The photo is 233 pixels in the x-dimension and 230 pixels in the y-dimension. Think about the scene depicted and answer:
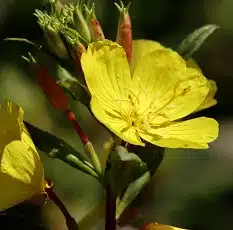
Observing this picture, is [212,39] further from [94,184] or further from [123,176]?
[123,176]

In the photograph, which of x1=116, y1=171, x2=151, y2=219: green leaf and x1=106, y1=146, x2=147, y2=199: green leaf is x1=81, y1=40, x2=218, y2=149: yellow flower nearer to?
x1=106, y1=146, x2=147, y2=199: green leaf

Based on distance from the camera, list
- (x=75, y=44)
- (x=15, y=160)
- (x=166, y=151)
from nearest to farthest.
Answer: (x=15, y=160) → (x=75, y=44) → (x=166, y=151)

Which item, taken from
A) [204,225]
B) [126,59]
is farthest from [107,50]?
Answer: [204,225]

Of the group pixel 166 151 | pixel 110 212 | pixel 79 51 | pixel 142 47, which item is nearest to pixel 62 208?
pixel 110 212

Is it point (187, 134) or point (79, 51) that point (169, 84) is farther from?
point (79, 51)

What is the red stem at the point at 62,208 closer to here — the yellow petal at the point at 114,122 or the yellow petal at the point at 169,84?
the yellow petal at the point at 114,122

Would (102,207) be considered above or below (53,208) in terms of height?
above
